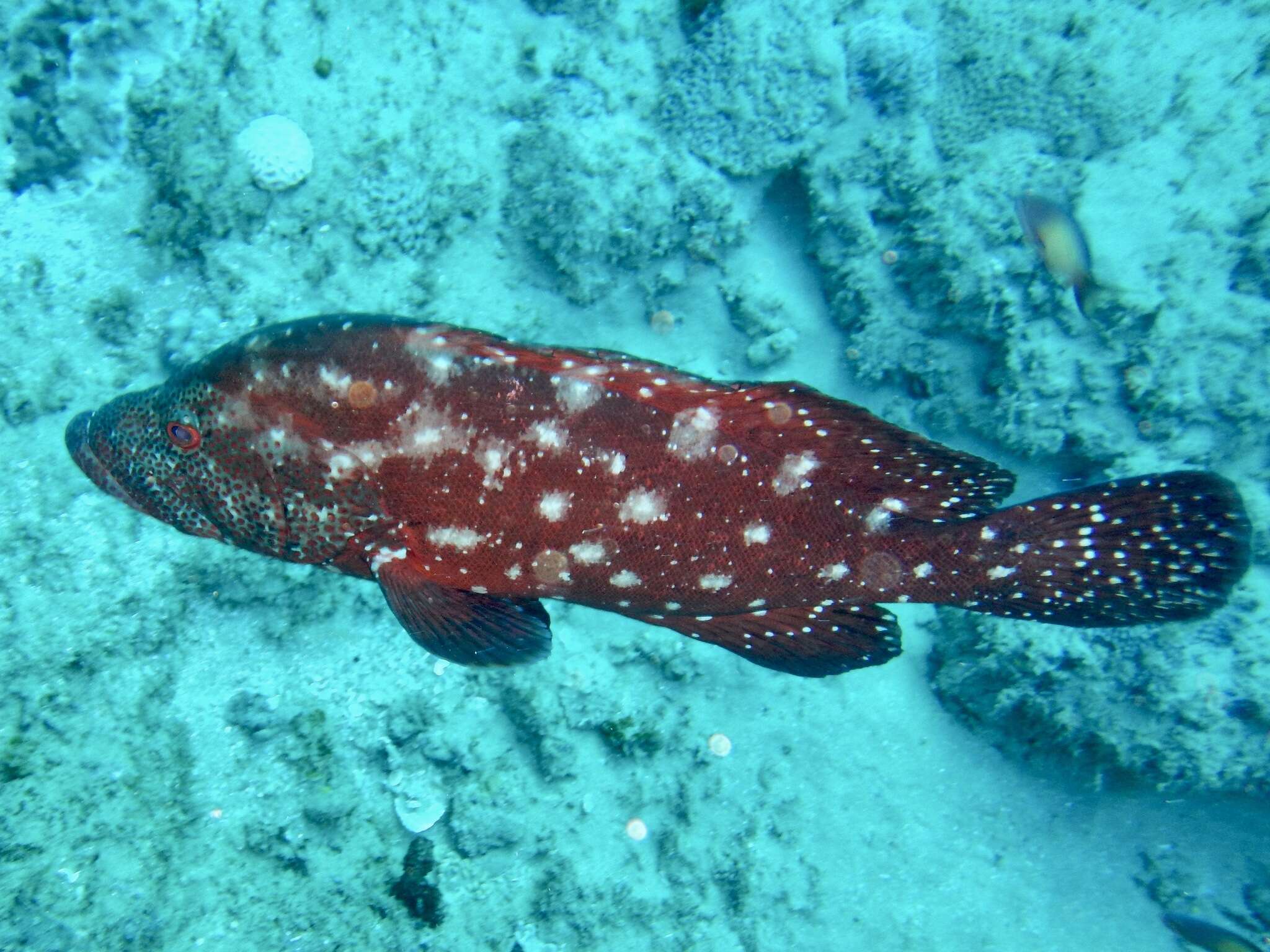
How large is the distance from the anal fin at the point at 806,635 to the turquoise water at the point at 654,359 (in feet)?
8.29

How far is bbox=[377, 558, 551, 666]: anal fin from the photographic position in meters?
2.88

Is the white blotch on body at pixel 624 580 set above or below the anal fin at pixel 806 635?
above

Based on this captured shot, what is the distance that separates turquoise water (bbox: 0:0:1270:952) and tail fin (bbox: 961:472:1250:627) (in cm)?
273

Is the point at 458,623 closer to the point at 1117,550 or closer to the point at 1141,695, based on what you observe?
the point at 1117,550

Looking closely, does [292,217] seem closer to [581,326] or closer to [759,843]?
[581,326]

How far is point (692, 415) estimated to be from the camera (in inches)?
108

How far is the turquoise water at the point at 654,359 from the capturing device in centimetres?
489

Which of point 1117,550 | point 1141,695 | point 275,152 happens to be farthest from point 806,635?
point 275,152

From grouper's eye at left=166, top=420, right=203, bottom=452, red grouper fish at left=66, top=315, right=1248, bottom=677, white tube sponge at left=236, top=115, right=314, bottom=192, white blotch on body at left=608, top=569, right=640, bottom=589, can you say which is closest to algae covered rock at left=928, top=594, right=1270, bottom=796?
red grouper fish at left=66, top=315, right=1248, bottom=677

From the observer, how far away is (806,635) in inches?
123

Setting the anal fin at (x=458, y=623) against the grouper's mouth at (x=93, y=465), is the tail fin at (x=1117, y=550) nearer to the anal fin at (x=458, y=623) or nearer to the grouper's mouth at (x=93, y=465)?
the anal fin at (x=458, y=623)

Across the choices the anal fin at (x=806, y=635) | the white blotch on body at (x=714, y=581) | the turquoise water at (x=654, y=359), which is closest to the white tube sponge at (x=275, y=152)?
the turquoise water at (x=654, y=359)

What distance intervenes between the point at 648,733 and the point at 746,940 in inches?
74.4

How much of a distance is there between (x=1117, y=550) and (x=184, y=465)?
4314mm
